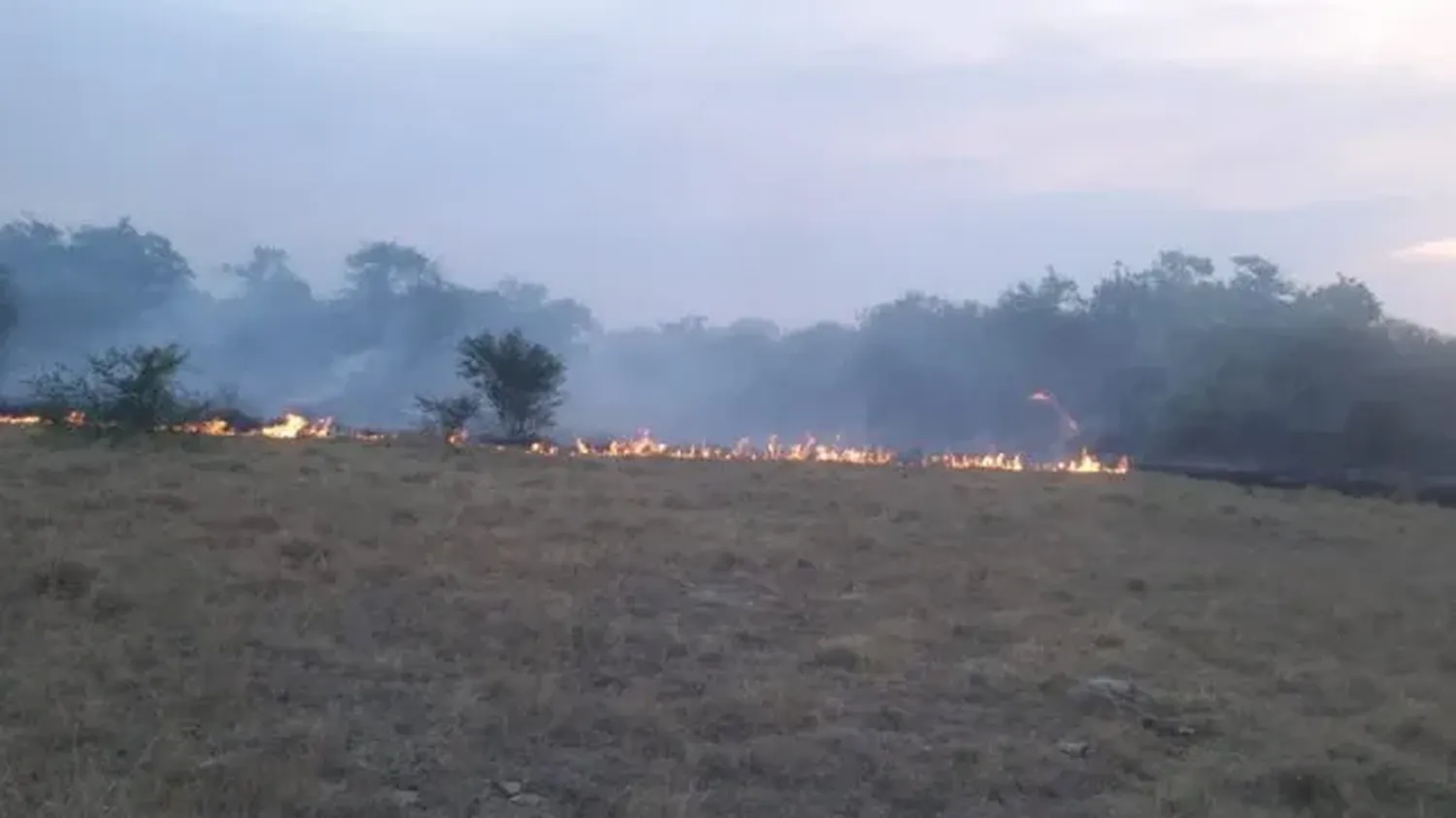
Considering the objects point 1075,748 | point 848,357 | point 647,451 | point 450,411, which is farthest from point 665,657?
point 848,357

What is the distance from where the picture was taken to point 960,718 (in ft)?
23.7

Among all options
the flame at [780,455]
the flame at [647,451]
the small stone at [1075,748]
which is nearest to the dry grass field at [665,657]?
the small stone at [1075,748]

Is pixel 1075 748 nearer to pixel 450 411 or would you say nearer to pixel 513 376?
pixel 450 411

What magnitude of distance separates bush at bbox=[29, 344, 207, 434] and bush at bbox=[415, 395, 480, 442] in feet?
16.5

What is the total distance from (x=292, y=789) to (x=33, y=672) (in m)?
2.15

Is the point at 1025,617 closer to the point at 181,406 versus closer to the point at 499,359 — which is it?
the point at 181,406

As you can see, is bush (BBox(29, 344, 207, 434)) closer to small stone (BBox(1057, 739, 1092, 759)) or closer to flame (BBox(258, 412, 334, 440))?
flame (BBox(258, 412, 334, 440))

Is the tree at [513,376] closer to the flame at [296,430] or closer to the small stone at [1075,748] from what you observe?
the flame at [296,430]

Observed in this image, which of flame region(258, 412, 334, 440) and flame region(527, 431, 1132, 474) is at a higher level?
flame region(258, 412, 334, 440)

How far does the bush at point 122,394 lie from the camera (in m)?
15.6

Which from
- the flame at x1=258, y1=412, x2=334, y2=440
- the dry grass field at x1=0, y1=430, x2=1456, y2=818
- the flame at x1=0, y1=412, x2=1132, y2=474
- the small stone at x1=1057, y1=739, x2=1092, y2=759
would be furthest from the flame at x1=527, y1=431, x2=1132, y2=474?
the small stone at x1=1057, y1=739, x2=1092, y2=759

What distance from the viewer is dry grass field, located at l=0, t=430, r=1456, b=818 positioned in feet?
19.6

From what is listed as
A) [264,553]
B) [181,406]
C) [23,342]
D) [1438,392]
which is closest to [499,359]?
[181,406]

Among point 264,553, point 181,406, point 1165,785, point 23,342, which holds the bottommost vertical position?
point 1165,785
